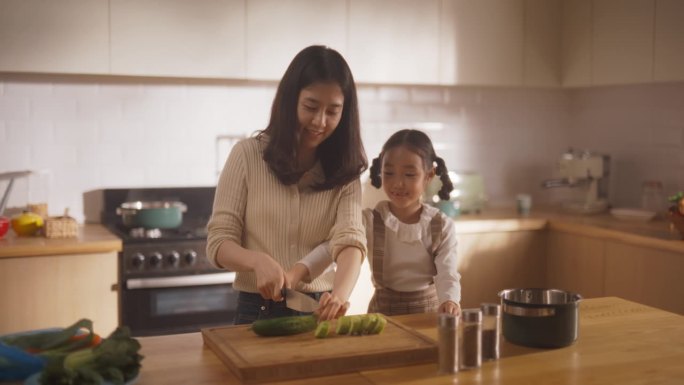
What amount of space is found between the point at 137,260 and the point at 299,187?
141cm

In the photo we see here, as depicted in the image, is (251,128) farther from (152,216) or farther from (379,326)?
(379,326)

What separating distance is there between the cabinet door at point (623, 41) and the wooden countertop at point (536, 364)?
2185 mm

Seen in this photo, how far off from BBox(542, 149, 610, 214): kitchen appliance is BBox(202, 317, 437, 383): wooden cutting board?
2810 millimetres

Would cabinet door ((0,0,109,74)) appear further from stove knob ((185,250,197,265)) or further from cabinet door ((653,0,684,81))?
cabinet door ((653,0,684,81))

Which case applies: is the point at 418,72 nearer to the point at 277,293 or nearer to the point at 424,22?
the point at 424,22

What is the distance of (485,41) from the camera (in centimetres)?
446

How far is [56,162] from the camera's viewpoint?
4.02 m

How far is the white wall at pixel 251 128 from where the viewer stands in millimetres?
3992

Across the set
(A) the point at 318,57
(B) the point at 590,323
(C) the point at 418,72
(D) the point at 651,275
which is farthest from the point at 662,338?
(C) the point at 418,72

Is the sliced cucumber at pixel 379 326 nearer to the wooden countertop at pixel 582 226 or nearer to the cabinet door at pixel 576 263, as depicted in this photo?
the wooden countertop at pixel 582 226

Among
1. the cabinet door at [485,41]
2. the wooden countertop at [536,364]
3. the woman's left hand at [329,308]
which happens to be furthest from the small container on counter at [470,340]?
the cabinet door at [485,41]

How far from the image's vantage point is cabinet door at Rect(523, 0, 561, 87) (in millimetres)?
4559

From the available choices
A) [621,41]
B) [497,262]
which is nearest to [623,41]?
[621,41]

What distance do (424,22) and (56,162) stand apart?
1931 millimetres
